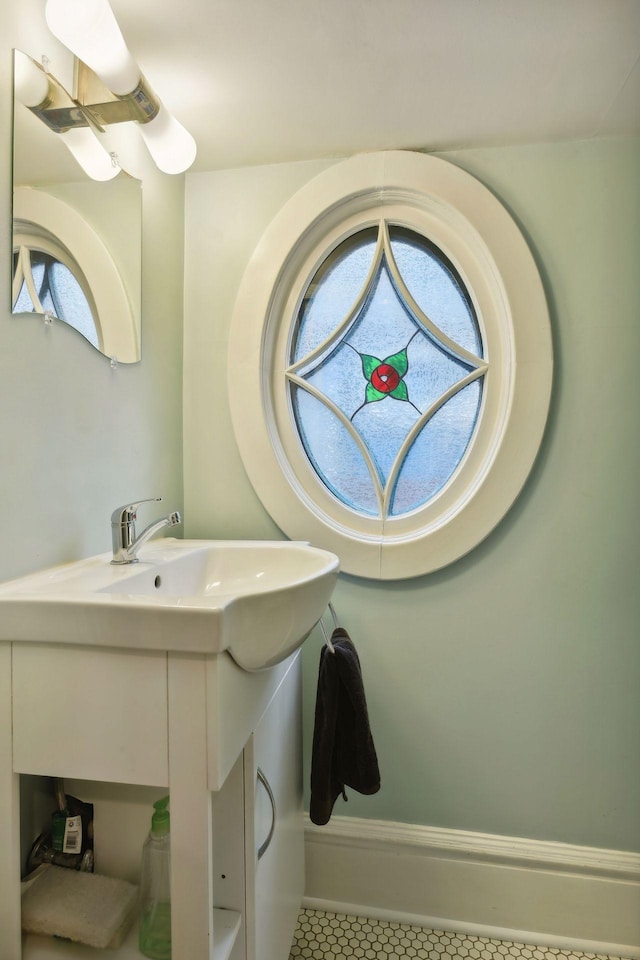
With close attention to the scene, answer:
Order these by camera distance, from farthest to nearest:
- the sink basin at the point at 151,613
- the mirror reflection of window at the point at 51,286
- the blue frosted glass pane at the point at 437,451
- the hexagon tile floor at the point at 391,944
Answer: the blue frosted glass pane at the point at 437,451 → the hexagon tile floor at the point at 391,944 → the mirror reflection of window at the point at 51,286 → the sink basin at the point at 151,613

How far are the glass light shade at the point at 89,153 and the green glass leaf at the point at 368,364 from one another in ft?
2.52

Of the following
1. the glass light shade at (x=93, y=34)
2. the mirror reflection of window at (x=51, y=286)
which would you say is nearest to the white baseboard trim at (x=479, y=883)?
the mirror reflection of window at (x=51, y=286)

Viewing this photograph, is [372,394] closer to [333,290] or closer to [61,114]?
[333,290]

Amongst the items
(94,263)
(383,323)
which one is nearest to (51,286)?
(94,263)

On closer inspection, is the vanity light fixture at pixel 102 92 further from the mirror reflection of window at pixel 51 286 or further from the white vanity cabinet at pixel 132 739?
the white vanity cabinet at pixel 132 739

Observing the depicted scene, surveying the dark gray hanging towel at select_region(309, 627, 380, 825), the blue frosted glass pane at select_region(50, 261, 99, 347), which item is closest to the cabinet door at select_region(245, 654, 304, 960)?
the dark gray hanging towel at select_region(309, 627, 380, 825)

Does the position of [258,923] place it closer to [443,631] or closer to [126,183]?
[443,631]

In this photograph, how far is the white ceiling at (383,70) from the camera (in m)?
1.08

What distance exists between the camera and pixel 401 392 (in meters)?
1.57

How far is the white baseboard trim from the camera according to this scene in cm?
140

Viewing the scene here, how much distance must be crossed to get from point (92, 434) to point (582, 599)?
50.2 inches

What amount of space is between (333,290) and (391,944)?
175 centimetres

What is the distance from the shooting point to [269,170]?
1581 mm

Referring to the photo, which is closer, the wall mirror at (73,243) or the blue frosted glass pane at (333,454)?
the wall mirror at (73,243)
